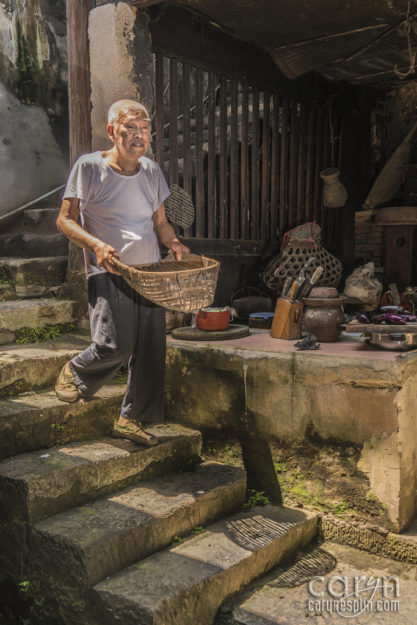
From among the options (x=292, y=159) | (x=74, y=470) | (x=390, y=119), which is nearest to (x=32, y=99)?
(x=292, y=159)

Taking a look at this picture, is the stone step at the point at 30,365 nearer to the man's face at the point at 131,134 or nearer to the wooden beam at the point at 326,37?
the man's face at the point at 131,134

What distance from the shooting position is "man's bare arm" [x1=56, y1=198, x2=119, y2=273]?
2918mm

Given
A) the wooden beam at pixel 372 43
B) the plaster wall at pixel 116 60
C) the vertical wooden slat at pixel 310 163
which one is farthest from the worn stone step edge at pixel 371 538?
the wooden beam at pixel 372 43

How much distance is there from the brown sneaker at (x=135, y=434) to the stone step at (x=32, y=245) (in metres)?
2.43

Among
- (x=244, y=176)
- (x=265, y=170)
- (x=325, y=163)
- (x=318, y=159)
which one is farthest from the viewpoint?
(x=325, y=163)

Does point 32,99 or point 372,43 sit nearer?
point 372,43

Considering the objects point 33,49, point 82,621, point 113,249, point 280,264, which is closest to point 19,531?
point 82,621

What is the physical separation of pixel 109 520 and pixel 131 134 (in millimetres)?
2131

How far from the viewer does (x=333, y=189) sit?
6.89 meters

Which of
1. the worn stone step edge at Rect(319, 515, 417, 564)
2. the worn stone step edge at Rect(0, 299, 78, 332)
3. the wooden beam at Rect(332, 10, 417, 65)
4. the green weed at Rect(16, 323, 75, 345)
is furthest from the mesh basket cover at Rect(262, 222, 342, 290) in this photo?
the worn stone step edge at Rect(319, 515, 417, 564)

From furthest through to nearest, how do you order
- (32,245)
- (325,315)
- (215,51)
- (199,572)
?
1. (32,245)
2. (215,51)
3. (325,315)
4. (199,572)

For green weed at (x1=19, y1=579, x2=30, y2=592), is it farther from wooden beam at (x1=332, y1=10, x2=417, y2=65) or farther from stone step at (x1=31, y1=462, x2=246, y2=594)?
wooden beam at (x1=332, y1=10, x2=417, y2=65)

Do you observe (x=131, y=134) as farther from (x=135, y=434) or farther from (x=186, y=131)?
(x=186, y=131)

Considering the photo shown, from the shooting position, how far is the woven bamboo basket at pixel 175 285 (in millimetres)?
2873
